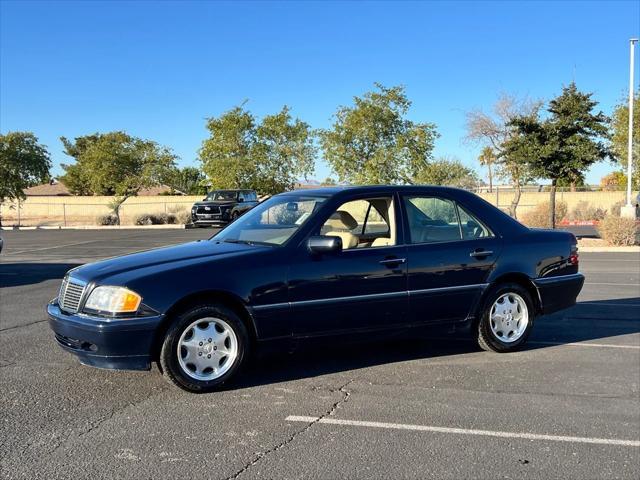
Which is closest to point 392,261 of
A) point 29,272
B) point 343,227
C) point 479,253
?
point 343,227

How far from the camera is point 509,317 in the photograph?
606 cm

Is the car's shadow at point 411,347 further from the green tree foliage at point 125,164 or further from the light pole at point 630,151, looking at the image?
the green tree foliage at point 125,164

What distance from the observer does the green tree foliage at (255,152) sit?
35.1m

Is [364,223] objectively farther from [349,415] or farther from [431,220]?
[349,415]

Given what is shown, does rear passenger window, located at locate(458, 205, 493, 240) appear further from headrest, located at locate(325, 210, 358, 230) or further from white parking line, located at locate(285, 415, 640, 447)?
white parking line, located at locate(285, 415, 640, 447)

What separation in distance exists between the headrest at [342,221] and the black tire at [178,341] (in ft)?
4.08

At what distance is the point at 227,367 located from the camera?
4844mm

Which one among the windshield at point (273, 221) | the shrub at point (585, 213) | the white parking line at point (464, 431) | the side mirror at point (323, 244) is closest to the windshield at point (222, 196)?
the shrub at point (585, 213)

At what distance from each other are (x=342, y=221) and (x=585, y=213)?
101ft

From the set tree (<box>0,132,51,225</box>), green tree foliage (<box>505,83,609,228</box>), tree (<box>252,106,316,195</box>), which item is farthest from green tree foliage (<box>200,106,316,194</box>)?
green tree foliage (<box>505,83,609,228</box>)

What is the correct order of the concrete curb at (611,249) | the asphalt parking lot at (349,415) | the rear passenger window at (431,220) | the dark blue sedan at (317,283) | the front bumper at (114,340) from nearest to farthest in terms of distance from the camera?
the asphalt parking lot at (349,415) → the front bumper at (114,340) → the dark blue sedan at (317,283) → the rear passenger window at (431,220) → the concrete curb at (611,249)

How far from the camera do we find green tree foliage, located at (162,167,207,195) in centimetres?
4038

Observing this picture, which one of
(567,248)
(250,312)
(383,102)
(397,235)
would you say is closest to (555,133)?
(383,102)

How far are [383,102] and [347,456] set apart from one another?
25228 millimetres
